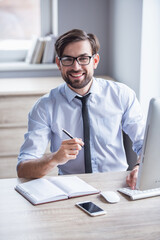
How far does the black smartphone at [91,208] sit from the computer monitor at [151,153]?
0.17m

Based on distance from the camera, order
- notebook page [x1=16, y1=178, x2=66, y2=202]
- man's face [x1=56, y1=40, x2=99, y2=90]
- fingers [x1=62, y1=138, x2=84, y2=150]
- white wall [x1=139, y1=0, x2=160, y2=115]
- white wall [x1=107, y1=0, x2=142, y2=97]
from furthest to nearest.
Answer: white wall [x1=107, y1=0, x2=142, y2=97] < white wall [x1=139, y1=0, x2=160, y2=115] < man's face [x1=56, y1=40, x2=99, y2=90] < fingers [x1=62, y1=138, x2=84, y2=150] < notebook page [x1=16, y1=178, x2=66, y2=202]

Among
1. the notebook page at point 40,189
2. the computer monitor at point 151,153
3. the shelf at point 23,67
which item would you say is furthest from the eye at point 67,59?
the shelf at point 23,67

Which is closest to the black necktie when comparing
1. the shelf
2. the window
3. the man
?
the man

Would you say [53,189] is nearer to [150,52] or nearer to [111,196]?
[111,196]

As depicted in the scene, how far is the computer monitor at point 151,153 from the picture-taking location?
1.37m

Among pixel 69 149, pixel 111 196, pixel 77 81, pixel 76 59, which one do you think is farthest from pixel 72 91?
pixel 111 196

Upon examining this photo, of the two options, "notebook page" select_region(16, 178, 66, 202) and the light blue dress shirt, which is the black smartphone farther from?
the light blue dress shirt

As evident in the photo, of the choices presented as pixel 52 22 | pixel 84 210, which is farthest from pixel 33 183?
pixel 52 22

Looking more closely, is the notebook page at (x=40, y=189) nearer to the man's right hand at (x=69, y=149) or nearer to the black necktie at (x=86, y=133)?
the man's right hand at (x=69, y=149)

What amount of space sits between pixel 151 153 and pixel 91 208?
0.29 metres

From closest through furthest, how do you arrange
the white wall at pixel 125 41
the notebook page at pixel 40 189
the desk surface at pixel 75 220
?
the desk surface at pixel 75 220 → the notebook page at pixel 40 189 → the white wall at pixel 125 41

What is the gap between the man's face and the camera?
2018 mm

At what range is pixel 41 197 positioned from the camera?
1508mm

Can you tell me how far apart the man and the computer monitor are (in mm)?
562
